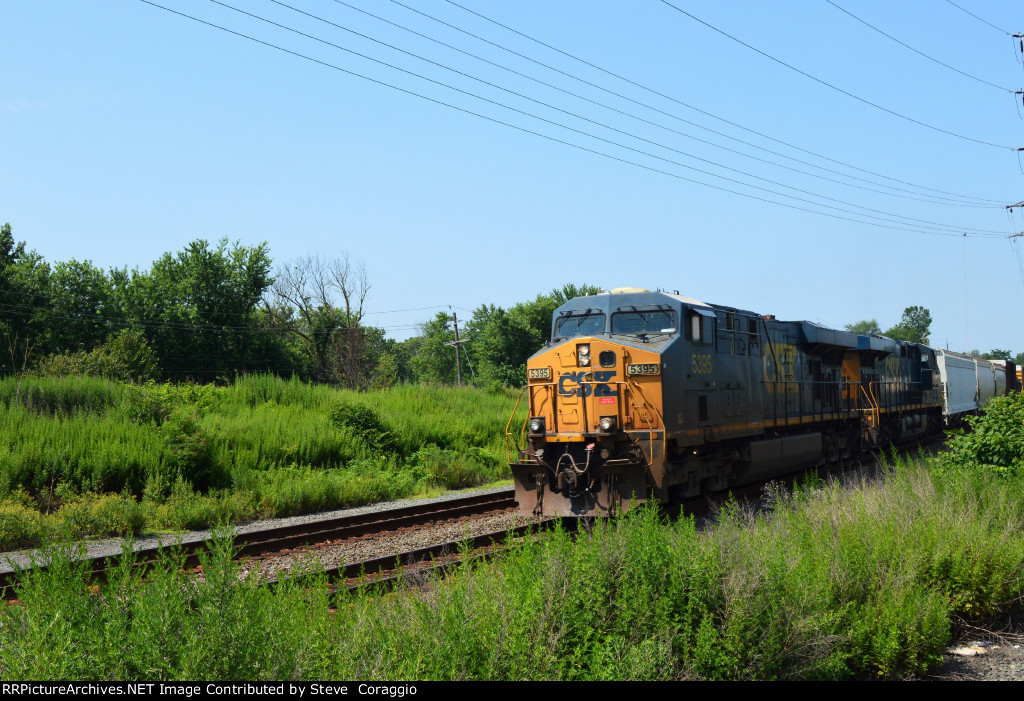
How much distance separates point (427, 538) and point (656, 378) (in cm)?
402

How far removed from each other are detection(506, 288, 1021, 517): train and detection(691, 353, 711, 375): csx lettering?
0.10 feet

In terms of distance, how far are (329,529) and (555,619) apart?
308 inches

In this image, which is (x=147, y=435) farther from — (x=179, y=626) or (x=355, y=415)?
(x=179, y=626)

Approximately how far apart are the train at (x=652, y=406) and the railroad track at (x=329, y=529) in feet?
7.18

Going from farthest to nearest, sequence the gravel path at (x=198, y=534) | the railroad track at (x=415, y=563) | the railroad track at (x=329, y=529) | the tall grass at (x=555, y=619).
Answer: the gravel path at (x=198, y=534)
the railroad track at (x=329, y=529)
the railroad track at (x=415, y=563)
the tall grass at (x=555, y=619)

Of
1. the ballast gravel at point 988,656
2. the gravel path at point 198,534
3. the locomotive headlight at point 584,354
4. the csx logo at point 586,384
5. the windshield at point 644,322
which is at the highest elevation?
the windshield at point 644,322

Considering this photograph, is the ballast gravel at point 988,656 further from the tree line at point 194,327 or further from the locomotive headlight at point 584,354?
the tree line at point 194,327

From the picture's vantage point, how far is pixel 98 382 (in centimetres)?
1872

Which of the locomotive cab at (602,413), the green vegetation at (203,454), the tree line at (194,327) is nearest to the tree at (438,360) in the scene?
the tree line at (194,327)

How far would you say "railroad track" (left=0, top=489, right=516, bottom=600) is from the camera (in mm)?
9633

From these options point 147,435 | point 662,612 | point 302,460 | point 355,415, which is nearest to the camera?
point 662,612

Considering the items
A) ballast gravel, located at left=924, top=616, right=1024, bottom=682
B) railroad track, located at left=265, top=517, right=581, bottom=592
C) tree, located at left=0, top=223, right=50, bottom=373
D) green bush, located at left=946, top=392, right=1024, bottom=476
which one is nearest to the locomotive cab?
railroad track, located at left=265, top=517, right=581, bottom=592

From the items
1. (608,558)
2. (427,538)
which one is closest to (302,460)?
(427,538)

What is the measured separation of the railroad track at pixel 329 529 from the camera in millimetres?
9633
